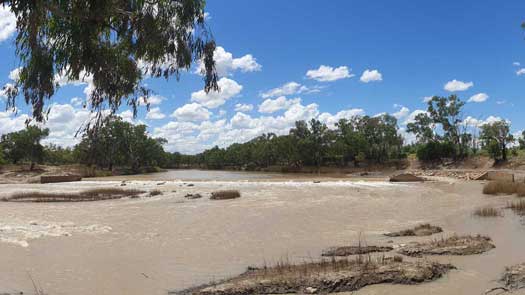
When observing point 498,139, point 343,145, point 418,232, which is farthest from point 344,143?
point 418,232

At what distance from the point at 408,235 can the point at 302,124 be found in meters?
76.1

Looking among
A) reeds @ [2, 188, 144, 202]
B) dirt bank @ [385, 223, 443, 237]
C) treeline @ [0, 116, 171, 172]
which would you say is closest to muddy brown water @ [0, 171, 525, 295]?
dirt bank @ [385, 223, 443, 237]

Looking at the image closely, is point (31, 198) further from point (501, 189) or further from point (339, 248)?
point (501, 189)

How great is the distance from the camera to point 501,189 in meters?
28.2

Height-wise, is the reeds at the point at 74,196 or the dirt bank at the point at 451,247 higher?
the dirt bank at the point at 451,247

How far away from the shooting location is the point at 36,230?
16172 mm

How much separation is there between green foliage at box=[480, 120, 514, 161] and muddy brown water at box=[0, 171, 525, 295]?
4261 centimetres

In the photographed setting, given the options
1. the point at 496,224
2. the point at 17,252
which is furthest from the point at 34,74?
the point at 496,224

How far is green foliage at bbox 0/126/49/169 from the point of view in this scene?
84.7 m

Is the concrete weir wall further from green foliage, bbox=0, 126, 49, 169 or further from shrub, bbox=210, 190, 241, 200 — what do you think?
shrub, bbox=210, 190, 241, 200

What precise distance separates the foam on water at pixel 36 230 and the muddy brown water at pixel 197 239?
0.04m

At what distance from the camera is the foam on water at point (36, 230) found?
1448 cm

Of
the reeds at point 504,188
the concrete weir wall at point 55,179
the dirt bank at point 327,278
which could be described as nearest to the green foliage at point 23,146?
the concrete weir wall at point 55,179

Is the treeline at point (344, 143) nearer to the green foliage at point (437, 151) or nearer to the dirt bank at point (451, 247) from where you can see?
the green foliage at point (437, 151)
